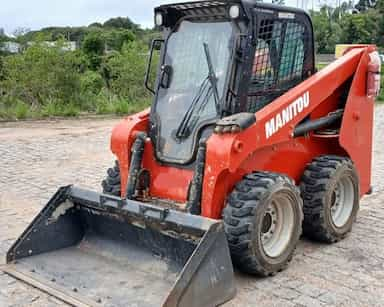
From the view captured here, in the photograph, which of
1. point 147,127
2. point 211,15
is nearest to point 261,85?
point 211,15

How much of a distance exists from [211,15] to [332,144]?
181 centimetres

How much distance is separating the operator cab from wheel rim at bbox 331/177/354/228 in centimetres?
112

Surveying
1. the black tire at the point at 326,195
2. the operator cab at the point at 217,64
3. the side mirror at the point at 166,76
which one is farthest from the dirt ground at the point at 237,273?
the side mirror at the point at 166,76

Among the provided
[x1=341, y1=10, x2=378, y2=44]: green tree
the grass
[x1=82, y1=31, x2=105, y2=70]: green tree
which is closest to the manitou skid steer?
the grass

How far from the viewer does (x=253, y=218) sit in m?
4.33

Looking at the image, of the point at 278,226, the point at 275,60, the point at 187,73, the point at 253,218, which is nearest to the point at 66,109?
Answer: the point at 187,73

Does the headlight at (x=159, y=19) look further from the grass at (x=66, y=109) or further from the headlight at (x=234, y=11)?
the grass at (x=66, y=109)

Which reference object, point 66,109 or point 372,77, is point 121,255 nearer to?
point 372,77

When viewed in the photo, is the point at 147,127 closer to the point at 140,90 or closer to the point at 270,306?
the point at 270,306

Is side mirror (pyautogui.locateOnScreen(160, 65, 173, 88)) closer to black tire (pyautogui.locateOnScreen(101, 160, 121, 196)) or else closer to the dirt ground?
black tire (pyautogui.locateOnScreen(101, 160, 121, 196))

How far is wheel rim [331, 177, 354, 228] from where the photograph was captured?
5.68m

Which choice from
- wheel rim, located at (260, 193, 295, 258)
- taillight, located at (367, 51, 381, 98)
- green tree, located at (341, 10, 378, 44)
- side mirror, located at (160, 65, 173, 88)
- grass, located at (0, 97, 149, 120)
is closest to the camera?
wheel rim, located at (260, 193, 295, 258)

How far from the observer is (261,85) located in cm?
512

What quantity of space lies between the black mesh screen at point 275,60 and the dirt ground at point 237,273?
1469mm
